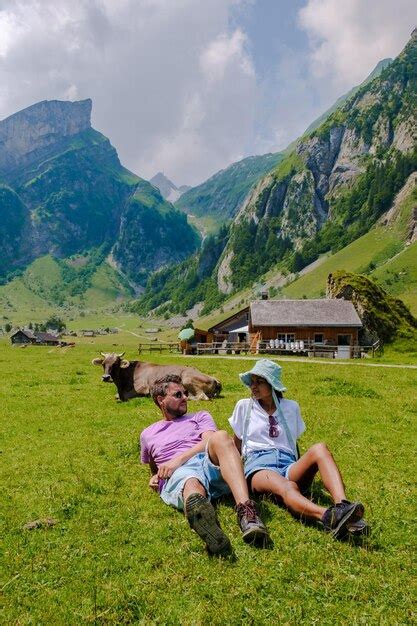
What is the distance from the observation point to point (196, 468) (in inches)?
285

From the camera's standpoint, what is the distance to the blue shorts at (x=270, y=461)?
7.39 meters

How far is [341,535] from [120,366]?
16004 millimetres

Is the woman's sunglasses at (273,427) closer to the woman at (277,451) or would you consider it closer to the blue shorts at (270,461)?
the woman at (277,451)

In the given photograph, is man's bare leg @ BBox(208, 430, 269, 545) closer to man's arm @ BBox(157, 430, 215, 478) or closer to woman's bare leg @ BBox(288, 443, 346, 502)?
man's arm @ BBox(157, 430, 215, 478)

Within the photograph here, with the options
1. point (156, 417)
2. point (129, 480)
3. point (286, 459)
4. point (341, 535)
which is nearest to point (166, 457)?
point (129, 480)

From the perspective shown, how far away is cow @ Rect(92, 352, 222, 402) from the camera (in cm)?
1891

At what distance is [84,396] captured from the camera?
1997 centimetres

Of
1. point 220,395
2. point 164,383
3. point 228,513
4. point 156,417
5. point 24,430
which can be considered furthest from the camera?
point 220,395

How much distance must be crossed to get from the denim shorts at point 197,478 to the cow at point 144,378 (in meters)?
11.0

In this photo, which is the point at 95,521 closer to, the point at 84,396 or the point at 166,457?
the point at 166,457

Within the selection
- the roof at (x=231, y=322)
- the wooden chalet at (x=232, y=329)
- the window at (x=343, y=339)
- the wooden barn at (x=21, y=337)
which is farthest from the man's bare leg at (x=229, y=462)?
the wooden barn at (x=21, y=337)

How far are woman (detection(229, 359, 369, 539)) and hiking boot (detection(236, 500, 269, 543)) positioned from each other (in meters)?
0.78

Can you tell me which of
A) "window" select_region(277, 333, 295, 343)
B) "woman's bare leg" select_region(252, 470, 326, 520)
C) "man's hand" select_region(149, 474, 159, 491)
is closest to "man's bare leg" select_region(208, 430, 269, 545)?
"woman's bare leg" select_region(252, 470, 326, 520)

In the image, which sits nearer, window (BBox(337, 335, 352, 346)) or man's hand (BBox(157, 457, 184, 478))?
man's hand (BBox(157, 457, 184, 478))
